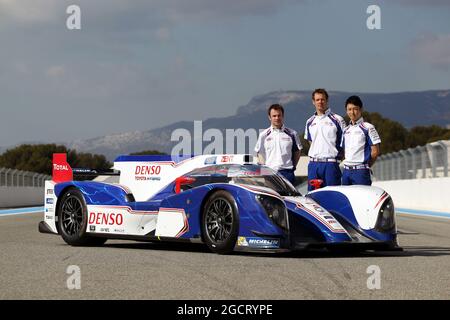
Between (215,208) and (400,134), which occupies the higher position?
(400,134)

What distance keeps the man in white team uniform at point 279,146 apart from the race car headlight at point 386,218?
2.23 meters

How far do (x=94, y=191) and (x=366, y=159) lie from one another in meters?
3.50

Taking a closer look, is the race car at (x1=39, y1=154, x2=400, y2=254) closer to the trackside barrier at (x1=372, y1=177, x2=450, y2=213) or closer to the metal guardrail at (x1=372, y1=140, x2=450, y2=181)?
the trackside barrier at (x1=372, y1=177, x2=450, y2=213)

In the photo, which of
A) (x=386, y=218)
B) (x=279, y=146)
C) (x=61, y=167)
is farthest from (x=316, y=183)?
(x=61, y=167)

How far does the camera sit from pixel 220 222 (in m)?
8.95

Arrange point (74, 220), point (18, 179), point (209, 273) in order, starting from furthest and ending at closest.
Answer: point (18, 179), point (74, 220), point (209, 273)

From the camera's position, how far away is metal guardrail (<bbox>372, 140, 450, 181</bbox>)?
2392 centimetres

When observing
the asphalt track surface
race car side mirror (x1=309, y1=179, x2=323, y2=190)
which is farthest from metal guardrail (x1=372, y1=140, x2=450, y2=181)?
race car side mirror (x1=309, y1=179, x2=323, y2=190)

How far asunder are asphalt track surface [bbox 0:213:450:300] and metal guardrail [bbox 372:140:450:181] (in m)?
13.9

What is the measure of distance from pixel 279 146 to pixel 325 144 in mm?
653

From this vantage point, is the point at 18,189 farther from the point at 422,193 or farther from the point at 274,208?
the point at 274,208
